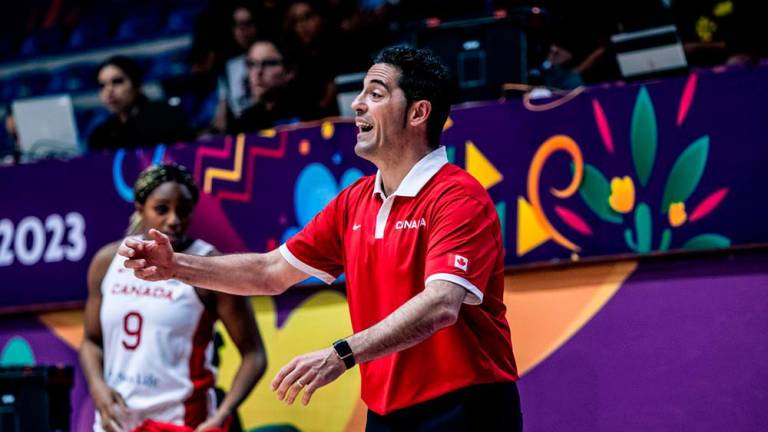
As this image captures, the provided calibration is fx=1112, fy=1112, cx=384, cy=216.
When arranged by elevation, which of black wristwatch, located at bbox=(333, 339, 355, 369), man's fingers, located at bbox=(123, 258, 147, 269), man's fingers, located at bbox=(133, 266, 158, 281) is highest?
man's fingers, located at bbox=(123, 258, 147, 269)

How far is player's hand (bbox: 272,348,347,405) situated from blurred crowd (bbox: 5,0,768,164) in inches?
113

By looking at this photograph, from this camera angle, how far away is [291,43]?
278 inches

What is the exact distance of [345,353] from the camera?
2777mm

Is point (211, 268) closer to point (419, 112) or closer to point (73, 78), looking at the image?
point (419, 112)

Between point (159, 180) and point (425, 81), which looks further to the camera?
point (159, 180)

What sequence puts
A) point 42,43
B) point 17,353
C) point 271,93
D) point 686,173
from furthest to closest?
point 42,43, point 271,93, point 17,353, point 686,173

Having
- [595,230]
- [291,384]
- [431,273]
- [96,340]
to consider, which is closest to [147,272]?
[291,384]

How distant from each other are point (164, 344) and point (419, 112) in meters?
1.72

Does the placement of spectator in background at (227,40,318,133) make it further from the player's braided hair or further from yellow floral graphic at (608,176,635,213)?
yellow floral graphic at (608,176,635,213)

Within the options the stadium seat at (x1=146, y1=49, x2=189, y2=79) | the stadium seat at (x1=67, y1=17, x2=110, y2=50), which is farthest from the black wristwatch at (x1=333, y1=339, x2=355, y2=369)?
the stadium seat at (x1=67, y1=17, x2=110, y2=50)

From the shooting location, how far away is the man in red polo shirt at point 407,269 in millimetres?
2883

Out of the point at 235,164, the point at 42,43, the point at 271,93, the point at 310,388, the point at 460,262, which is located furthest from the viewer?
the point at 42,43

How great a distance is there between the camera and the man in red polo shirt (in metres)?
2.88

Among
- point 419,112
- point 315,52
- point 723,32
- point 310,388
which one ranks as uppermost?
point 315,52
